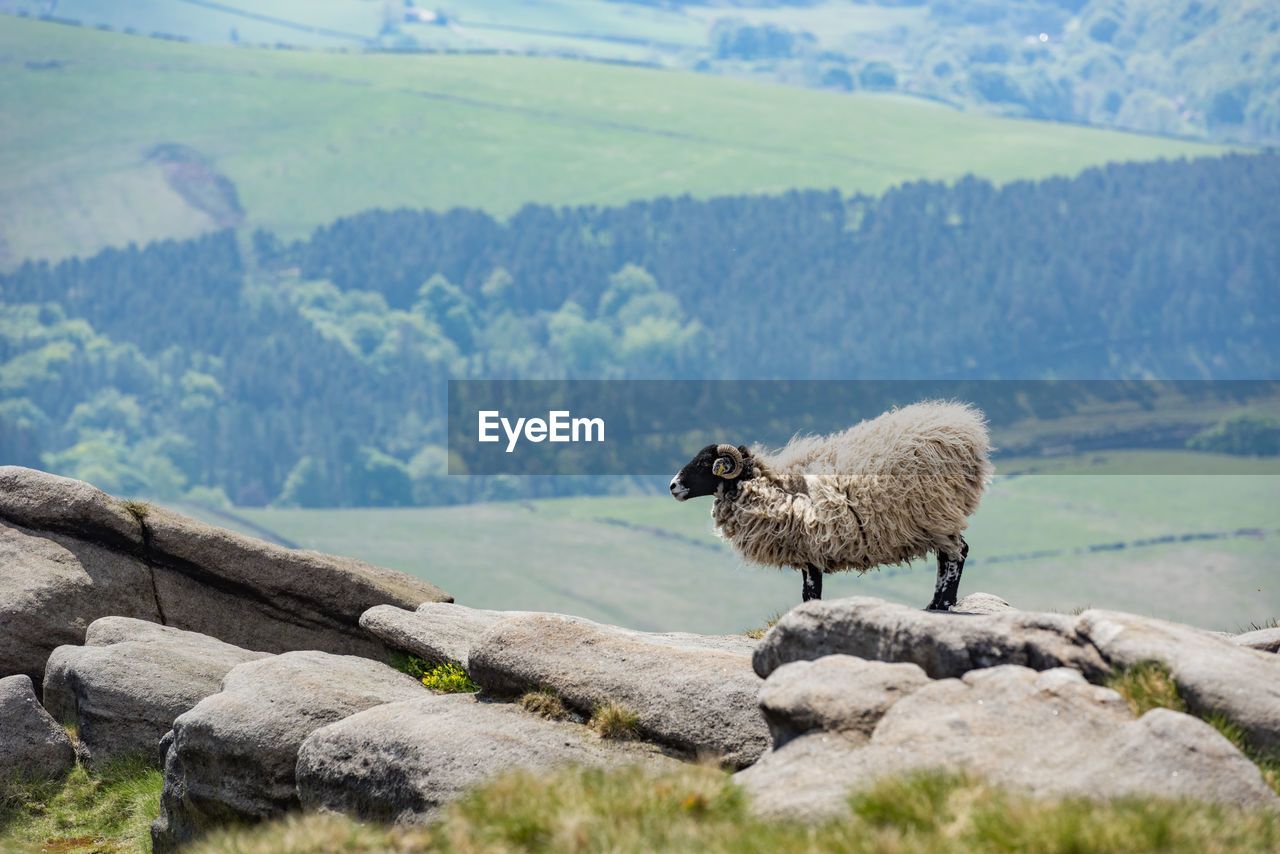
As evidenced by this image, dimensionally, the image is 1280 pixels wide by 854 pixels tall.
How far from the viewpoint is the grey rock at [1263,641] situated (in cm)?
1669

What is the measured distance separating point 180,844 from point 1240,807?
44.8 feet

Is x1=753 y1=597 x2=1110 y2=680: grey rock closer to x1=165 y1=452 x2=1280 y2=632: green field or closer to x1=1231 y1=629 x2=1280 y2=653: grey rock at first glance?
x1=1231 y1=629 x2=1280 y2=653: grey rock

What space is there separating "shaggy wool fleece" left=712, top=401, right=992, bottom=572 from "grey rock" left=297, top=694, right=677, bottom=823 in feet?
12.9

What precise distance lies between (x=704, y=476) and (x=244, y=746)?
745cm

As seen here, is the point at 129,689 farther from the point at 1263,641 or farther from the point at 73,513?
the point at 1263,641

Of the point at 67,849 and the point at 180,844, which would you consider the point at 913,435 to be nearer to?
the point at 180,844

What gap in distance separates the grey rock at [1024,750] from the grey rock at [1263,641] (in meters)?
5.41

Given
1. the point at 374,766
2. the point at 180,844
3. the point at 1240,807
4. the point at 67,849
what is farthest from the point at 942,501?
the point at 67,849

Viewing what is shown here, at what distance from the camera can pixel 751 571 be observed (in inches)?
6373

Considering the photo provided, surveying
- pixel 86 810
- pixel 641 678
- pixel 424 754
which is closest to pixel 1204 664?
pixel 641 678

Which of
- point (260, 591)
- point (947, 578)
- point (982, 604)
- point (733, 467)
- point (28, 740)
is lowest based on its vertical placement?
point (28, 740)

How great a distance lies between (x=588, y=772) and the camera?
1209 cm

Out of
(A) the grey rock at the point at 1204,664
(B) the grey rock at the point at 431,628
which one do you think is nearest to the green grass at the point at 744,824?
(A) the grey rock at the point at 1204,664

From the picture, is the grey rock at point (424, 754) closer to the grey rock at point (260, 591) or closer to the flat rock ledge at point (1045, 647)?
the flat rock ledge at point (1045, 647)
